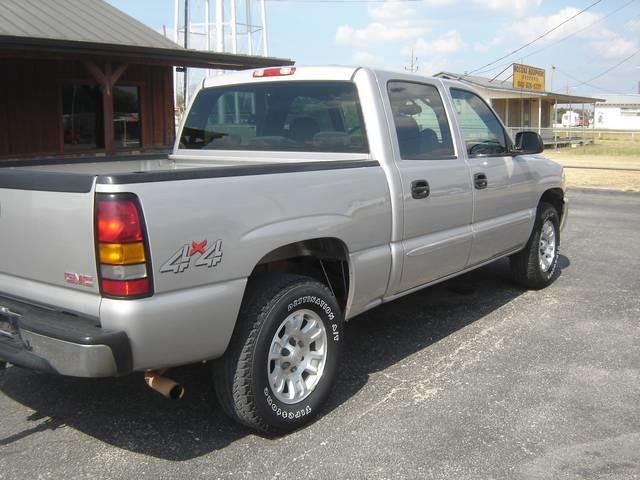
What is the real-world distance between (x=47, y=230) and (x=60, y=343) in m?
0.52

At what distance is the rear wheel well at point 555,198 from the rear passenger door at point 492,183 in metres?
0.54

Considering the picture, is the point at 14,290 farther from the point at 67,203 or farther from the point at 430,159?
the point at 430,159

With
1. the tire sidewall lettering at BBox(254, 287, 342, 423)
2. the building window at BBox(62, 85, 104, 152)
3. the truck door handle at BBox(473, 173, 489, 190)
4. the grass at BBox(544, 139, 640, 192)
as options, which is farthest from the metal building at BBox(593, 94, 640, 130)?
the tire sidewall lettering at BBox(254, 287, 342, 423)

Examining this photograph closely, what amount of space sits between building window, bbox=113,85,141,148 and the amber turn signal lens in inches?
581

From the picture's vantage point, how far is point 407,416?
12.3ft

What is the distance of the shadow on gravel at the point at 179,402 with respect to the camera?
11.6 feet

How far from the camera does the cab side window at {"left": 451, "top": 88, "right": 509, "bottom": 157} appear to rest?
5191mm

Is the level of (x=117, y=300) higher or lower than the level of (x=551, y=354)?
higher

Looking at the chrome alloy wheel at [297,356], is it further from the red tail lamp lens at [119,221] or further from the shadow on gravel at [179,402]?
the red tail lamp lens at [119,221]

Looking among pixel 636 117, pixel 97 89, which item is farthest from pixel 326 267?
pixel 636 117

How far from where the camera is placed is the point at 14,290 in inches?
129

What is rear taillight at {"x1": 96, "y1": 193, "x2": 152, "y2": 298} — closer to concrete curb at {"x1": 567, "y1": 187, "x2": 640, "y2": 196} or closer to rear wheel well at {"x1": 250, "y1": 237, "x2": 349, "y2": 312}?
rear wheel well at {"x1": 250, "y1": 237, "x2": 349, "y2": 312}

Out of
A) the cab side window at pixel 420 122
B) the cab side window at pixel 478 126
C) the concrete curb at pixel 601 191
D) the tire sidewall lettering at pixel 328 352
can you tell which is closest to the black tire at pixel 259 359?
the tire sidewall lettering at pixel 328 352

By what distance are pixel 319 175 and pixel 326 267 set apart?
2.49 ft
